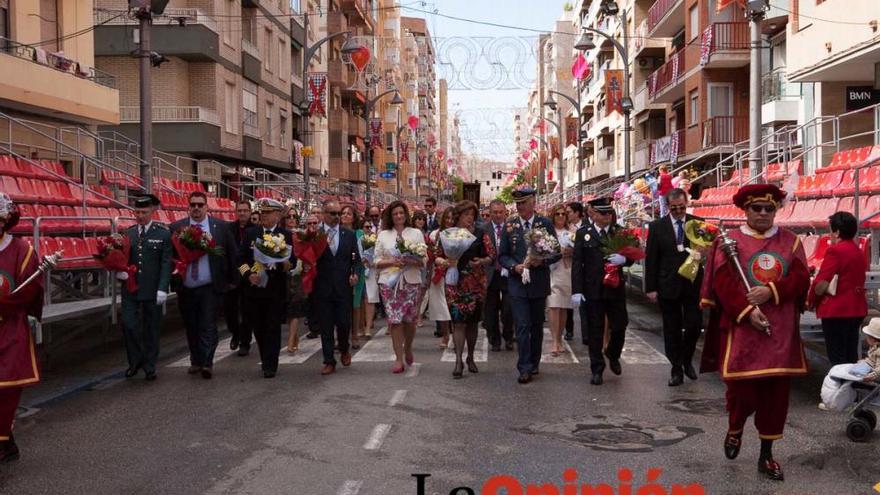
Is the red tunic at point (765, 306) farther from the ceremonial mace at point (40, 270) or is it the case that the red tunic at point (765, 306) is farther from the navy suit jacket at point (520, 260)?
the ceremonial mace at point (40, 270)

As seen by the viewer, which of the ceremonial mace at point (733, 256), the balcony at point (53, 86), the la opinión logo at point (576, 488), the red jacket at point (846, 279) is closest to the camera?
the la opinión logo at point (576, 488)

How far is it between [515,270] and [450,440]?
3283 mm

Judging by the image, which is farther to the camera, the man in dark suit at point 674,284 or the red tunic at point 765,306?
the man in dark suit at point 674,284

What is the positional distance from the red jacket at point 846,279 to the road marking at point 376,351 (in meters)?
5.37

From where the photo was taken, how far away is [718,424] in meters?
8.07

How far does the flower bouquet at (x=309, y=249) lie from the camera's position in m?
11.2

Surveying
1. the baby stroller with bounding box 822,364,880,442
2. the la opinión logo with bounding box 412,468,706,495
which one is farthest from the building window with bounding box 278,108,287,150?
the la opinión logo with bounding box 412,468,706,495

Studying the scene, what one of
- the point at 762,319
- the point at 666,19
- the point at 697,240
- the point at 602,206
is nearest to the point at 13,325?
the point at 762,319

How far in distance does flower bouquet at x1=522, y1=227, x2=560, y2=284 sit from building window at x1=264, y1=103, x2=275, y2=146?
30569 millimetres

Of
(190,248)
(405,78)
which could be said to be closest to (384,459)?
(190,248)

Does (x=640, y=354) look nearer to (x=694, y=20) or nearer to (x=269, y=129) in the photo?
(x=694, y=20)

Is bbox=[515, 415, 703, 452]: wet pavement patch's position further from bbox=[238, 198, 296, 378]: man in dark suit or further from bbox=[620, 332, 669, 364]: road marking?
bbox=[238, 198, 296, 378]: man in dark suit

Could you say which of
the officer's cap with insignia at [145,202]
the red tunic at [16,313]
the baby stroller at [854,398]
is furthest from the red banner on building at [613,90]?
the red tunic at [16,313]

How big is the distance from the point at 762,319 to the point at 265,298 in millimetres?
6261
